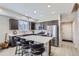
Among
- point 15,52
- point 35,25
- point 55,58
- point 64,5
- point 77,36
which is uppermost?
point 64,5

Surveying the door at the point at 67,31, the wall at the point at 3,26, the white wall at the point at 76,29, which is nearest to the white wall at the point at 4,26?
the wall at the point at 3,26

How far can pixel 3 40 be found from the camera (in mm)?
2080

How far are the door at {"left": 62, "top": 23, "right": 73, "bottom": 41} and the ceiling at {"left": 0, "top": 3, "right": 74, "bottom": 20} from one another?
11.2 inches

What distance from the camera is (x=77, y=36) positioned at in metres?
2.10

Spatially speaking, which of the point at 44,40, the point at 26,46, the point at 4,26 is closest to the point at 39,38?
the point at 44,40

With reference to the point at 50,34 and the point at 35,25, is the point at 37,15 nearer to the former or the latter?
the point at 35,25

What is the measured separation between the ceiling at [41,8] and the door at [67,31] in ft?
→ 0.93

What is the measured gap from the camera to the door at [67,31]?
7.04 ft

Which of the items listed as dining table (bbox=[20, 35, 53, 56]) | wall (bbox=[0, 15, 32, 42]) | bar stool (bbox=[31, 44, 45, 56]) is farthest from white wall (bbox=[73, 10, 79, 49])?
wall (bbox=[0, 15, 32, 42])

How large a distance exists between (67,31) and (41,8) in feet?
2.45

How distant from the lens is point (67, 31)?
2205 millimetres

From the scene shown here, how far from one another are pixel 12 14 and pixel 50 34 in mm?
890

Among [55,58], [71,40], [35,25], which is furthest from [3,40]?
[71,40]

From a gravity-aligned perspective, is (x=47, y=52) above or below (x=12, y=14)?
below
